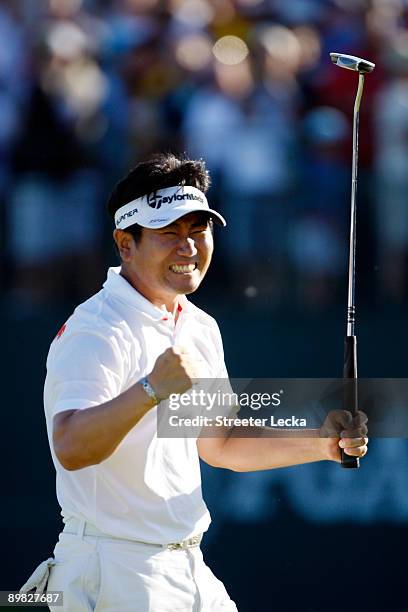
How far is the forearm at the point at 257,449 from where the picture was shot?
4031 mm

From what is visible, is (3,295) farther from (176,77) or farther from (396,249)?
(396,249)

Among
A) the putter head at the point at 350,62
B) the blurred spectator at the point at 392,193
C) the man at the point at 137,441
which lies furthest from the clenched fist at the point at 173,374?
the blurred spectator at the point at 392,193

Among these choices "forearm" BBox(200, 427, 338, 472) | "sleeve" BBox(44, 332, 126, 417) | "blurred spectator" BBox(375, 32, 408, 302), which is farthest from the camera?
"blurred spectator" BBox(375, 32, 408, 302)

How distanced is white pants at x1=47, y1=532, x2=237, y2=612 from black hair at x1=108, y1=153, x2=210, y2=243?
955 millimetres

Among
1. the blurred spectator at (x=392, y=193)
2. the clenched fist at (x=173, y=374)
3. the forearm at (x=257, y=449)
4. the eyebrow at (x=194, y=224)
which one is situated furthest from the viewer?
the blurred spectator at (x=392, y=193)

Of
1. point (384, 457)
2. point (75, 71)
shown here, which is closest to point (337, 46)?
point (75, 71)

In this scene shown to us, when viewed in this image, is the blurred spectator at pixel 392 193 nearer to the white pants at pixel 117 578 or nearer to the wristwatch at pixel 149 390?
the white pants at pixel 117 578

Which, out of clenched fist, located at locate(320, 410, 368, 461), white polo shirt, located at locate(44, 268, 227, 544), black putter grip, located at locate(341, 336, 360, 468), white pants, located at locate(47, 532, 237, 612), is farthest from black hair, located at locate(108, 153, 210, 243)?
white pants, located at locate(47, 532, 237, 612)

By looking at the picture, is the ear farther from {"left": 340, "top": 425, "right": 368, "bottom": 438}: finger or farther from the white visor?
{"left": 340, "top": 425, "right": 368, "bottom": 438}: finger

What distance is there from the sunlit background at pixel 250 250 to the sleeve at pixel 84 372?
2908 mm

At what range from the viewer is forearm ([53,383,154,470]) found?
3160mm

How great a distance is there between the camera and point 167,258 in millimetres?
3795

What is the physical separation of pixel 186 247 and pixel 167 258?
0.07 metres

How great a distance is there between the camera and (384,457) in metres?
6.45
